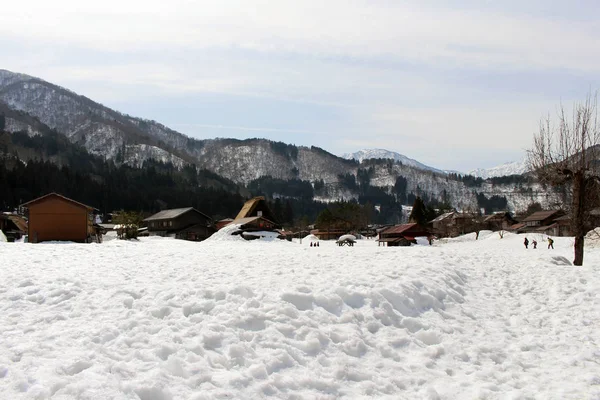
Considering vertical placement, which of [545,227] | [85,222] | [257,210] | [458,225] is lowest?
[458,225]

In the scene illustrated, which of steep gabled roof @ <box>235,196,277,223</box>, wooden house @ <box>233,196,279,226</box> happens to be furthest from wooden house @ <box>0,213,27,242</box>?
steep gabled roof @ <box>235,196,277,223</box>

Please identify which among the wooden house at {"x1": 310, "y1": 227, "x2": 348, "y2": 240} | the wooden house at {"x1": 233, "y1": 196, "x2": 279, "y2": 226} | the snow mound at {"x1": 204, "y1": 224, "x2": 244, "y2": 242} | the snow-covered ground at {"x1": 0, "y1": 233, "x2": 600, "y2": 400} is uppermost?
the wooden house at {"x1": 233, "y1": 196, "x2": 279, "y2": 226}

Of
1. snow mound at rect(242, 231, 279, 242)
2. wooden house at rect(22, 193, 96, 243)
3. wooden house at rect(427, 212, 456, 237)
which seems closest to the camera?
wooden house at rect(22, 193, 96, 243)

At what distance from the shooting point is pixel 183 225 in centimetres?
9212

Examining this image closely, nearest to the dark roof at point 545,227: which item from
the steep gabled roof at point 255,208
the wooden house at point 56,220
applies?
the steep gabled roof at point 255,208

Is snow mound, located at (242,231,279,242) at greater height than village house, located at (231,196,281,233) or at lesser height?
lesser

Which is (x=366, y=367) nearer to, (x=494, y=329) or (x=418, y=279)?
(x=494, y=329)

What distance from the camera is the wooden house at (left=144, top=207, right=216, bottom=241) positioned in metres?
91.5

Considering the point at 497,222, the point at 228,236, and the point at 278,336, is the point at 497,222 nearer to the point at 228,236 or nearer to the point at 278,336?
the point at 228,236

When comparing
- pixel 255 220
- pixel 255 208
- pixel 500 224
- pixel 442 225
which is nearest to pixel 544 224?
Answer: pixel 500 224

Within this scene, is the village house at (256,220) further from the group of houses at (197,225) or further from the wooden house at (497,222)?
the wooden house at (497,222)

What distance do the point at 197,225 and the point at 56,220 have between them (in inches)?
1894

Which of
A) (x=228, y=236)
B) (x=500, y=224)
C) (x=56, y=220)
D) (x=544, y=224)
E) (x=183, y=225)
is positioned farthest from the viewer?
(x=500, y=224)

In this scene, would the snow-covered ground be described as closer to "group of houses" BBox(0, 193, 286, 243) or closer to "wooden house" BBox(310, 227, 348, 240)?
"group of houses" BBox(0, 193, 286, 243)
